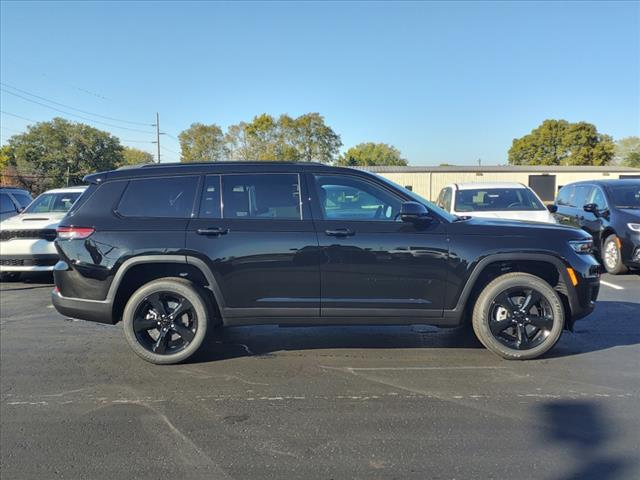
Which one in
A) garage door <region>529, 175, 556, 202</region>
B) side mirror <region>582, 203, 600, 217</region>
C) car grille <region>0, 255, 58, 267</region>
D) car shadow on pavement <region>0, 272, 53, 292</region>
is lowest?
car shadow on pavement <region>0, 272, 53, 292</region>

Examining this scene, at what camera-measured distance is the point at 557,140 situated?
6400 cm

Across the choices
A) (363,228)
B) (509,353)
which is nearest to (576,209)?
(509,353)

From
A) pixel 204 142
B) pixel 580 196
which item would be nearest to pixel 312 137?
pixel 204 142

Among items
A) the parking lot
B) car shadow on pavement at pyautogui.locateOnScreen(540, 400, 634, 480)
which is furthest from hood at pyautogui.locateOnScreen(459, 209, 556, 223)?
car shadow on pavement at pyautogui.locateOnScreen(540, 400, 634, 480)

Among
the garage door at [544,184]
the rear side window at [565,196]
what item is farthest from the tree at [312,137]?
the rear side window at [565,196]

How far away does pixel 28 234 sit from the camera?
331 inches

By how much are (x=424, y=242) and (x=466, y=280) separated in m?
0.53

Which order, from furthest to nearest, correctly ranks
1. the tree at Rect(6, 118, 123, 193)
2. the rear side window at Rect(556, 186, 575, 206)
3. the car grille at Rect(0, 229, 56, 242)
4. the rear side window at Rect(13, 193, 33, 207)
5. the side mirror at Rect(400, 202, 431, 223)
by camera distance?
the tree at Rect(6, 118, 123, 193) < the rear side window at Rect(556, 186, 575, 206) < the rear side window at Rect(13, 193, 33, 207) < the car grille at Rect(0, 229, 56, 242) < the side mirror at Rect(400, 202, 431, 223)

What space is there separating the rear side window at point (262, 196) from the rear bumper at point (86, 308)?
4.74 feet

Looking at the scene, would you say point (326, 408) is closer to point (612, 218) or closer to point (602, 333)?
point (602, 333)

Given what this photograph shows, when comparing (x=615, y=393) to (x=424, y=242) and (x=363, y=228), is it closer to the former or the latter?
(x=424, y=242)

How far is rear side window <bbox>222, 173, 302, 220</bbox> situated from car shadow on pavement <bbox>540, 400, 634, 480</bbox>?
8.61 ft

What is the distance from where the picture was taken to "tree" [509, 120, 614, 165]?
61469 millimetres

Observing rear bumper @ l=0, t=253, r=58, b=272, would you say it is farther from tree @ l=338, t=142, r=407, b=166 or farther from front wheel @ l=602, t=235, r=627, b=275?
tree @ l=338, t=142, r=407, b=166
